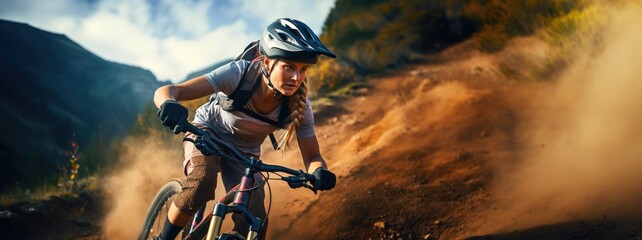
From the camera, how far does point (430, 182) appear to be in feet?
17.4

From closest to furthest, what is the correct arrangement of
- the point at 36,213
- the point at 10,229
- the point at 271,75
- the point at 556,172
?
the point at 271,75 → the point at 556,172 → the point at 10,229 → the point at 36,213

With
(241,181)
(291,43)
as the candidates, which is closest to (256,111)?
(291,43)

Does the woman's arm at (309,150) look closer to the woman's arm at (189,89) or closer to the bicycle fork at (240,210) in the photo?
the woman's arm at (189,89)

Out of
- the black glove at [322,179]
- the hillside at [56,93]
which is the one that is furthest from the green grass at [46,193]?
the hillside at [56,93]

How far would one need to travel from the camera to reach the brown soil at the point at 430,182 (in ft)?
13.4

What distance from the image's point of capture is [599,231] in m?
3.37

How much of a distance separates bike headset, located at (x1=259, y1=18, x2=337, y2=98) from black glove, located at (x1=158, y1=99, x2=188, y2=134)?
2.25 ft

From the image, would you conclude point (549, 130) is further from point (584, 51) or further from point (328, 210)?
point (328, 210)

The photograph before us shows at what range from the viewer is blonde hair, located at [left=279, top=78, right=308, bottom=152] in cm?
276

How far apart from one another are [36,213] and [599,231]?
6191 millimetres

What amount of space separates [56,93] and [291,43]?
3316cm

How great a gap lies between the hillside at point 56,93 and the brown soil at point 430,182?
17.7 meters

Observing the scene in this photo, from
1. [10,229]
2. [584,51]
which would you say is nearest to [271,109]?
[10,229]

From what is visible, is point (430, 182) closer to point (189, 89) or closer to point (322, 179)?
point (322, 179)
